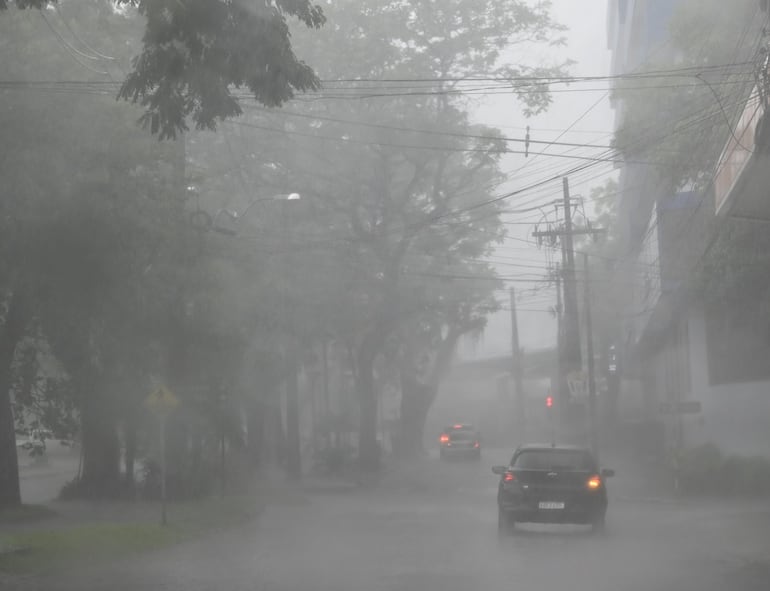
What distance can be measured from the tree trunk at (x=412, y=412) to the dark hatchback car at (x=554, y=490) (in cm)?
4154

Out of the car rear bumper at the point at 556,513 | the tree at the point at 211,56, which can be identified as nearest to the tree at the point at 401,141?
the car rear bumper at the point at 556,513

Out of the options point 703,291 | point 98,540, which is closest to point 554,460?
point 98,540

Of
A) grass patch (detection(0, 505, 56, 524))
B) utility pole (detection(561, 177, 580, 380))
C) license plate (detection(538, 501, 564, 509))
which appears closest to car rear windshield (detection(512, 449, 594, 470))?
license plate (detection(538, 501, 564, 509))

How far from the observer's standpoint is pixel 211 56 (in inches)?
445

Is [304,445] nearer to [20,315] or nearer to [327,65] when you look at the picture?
[327,65]

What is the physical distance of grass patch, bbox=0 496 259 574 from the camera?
708 inches

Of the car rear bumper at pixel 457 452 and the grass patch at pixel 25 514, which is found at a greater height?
the grass patch at pixel 25 514

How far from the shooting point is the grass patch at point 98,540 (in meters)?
18.0

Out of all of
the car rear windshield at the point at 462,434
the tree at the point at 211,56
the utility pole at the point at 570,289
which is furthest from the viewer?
the car rear windshield at the point at 462,434

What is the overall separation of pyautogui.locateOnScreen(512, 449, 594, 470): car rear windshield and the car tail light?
223 mm

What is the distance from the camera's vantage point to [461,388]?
369ft

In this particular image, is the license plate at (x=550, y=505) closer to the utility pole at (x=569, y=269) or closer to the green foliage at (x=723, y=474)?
the green foliage at (x=723, y=474)

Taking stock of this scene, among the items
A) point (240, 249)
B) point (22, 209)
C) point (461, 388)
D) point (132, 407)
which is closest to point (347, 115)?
point (240, 249)

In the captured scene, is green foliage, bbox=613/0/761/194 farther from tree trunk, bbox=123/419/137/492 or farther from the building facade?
tree trunk, bbox=123/419/137/492
